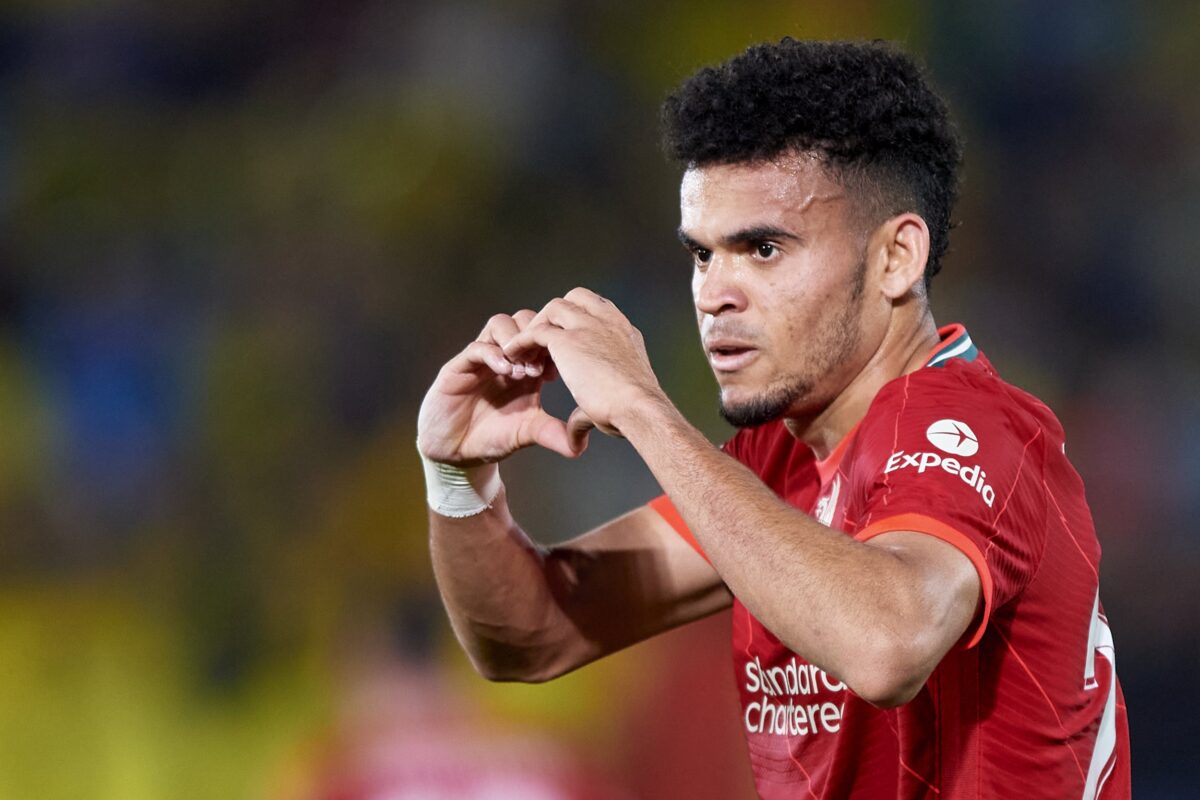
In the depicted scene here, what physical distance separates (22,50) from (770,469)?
333 cm

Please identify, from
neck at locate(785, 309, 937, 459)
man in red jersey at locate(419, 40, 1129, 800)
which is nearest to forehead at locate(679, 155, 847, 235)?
man in red jersey at locate(419, 40, 1129, 800)

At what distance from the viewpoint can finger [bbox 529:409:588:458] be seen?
2.08 m

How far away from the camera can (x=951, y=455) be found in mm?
1680

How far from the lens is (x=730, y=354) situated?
2094 mm

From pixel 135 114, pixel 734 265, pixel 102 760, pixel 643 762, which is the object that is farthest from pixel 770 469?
pixel 135 114

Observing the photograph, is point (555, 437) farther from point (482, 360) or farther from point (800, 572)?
point (800, 572)

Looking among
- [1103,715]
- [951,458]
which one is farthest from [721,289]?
[1103,715]

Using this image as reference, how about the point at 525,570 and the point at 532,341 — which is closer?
the point at 532,341

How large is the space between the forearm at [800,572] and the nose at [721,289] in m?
0.44

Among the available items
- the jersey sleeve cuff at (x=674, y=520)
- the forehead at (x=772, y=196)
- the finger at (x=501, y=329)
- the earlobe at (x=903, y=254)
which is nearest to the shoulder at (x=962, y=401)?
the earlobe at (x=903, y=254)

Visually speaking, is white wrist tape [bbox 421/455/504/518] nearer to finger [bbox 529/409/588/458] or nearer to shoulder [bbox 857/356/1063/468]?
finger [bbox 529/409/588/458]

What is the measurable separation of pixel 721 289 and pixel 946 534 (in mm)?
620

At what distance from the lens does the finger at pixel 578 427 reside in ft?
6.44

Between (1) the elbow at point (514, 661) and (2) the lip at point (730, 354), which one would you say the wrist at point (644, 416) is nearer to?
(2) the lip at point (730, 354)
